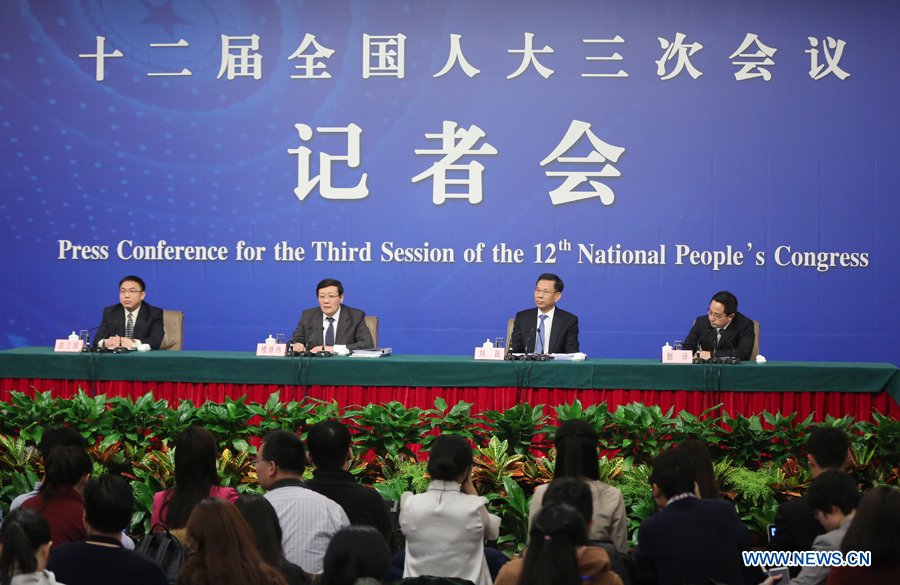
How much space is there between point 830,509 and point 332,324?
12.3 feet

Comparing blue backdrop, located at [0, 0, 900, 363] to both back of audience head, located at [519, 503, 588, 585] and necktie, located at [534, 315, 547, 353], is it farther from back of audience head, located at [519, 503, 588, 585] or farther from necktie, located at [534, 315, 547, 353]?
back of audience head, located at [519, 503, 588, 585]

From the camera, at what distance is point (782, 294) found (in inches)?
242

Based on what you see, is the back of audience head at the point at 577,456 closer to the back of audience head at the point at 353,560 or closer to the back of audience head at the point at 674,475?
the back of audience head at the point at 674,475

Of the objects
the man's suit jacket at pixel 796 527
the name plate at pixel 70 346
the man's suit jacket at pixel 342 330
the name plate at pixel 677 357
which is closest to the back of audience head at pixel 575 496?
the man's suit jacket at pixel 796 527

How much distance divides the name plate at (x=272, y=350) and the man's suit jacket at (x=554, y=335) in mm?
1430

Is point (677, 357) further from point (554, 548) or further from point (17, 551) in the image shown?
point (17, 551)

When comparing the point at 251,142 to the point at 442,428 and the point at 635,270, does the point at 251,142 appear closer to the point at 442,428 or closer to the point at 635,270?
the point at 635,270

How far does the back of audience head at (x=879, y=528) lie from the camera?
1819 millimetres

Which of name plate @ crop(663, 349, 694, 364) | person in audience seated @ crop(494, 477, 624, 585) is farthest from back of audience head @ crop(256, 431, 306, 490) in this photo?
name plate @ crop(663, 349, 694, 364)

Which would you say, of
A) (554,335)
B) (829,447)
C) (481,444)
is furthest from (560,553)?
(554,335)

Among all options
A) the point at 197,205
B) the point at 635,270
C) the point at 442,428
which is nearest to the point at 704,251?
the point at 635,270

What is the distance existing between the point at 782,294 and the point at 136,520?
477cm

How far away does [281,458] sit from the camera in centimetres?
Result: 248

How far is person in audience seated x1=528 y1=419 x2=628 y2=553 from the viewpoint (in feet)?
8.08
